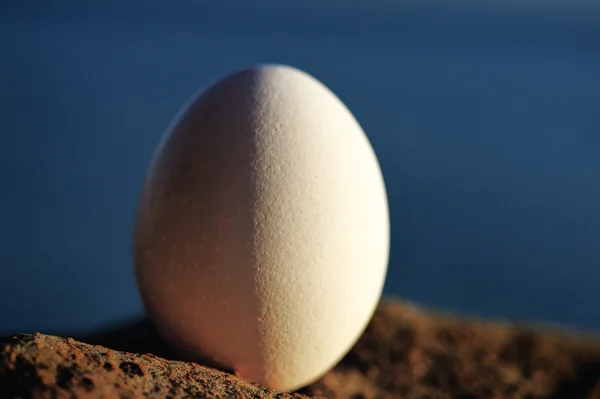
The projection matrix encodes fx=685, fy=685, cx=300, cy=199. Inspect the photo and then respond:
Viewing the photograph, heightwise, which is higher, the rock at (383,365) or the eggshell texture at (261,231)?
the eggshell texture at (261,231)

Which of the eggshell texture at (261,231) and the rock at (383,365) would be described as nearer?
the rock at (383,365)

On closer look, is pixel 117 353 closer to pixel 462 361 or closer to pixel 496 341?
pixel 462 361

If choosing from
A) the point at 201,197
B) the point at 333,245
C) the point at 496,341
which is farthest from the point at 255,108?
the point at 496,341

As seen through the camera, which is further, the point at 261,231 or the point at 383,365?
the point at 383,365

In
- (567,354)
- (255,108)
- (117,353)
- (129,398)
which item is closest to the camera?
A: (129,398)
